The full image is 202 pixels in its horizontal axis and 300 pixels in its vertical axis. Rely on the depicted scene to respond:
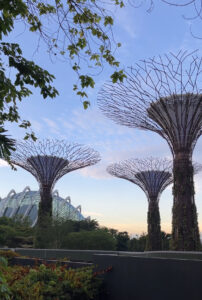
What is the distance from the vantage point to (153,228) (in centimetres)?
2445

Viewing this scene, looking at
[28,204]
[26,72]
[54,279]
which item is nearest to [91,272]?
[54,279]

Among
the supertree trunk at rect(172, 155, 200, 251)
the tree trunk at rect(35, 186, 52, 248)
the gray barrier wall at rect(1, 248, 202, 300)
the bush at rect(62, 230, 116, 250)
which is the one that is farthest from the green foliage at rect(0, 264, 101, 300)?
the bush at rect(62, 230, 116, 250)

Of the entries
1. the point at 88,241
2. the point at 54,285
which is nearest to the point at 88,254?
the point at 54,285

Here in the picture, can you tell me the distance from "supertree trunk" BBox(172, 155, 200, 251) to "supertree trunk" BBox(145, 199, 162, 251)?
36.9 ft

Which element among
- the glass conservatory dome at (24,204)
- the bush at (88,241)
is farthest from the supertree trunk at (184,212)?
the glass conservatory dome at (24,204)

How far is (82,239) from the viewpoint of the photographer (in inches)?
965

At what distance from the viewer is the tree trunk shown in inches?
914

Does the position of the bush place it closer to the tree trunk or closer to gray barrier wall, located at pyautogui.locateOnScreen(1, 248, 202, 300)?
the tree trunk

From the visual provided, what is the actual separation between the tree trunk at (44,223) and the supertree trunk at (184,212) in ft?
40.3

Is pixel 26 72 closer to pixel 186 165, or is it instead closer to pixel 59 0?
pixel 59 0

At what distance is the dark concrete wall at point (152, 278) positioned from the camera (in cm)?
547

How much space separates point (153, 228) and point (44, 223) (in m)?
7.54

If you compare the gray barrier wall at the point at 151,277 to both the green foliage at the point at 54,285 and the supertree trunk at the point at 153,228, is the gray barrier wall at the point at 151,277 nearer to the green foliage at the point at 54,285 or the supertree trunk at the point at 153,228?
the green foliage at the point at 54,285

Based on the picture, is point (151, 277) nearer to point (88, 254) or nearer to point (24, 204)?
point (88, 254)
